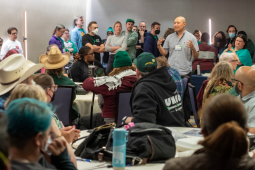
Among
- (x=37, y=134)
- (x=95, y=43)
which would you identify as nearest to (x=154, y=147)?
(x=37, y=134)

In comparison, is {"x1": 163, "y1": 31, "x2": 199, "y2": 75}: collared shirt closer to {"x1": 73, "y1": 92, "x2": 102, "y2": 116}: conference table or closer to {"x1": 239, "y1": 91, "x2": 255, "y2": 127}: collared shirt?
{"x1": 73, "y1": 92, "x2": 102, "y2": 116}: conference table

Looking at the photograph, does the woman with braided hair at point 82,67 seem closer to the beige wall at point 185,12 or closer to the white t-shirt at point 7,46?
the white t-shirt at point 7,46

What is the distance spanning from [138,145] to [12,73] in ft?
3.89

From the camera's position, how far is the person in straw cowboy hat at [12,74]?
2.06m

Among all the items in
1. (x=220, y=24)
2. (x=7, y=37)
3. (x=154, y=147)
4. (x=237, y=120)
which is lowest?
(x=154, y=147)

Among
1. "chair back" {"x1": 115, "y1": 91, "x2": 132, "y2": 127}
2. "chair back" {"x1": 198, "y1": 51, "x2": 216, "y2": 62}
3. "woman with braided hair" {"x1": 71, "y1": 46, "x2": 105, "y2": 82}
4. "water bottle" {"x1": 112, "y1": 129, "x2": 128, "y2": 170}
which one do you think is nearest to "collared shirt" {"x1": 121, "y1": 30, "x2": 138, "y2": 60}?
"chair back" {"x1": 198, "y1": 51, "x2": 216, "y2": 62}

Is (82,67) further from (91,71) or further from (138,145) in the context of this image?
(138,145)

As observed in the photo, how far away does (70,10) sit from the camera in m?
10.2

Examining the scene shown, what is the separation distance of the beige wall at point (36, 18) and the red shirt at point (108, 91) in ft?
16.0

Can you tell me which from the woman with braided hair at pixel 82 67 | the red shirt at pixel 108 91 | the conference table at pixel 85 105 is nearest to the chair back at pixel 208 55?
the woman with braided hair at pixel 82 67

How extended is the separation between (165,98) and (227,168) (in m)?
1.37

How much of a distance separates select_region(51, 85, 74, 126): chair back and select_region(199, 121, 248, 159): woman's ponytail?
2.50 m

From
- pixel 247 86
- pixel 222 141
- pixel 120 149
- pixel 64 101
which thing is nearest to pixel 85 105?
pixel 64 101

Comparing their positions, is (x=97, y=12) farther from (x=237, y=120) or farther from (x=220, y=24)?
(x=237, y=120)
